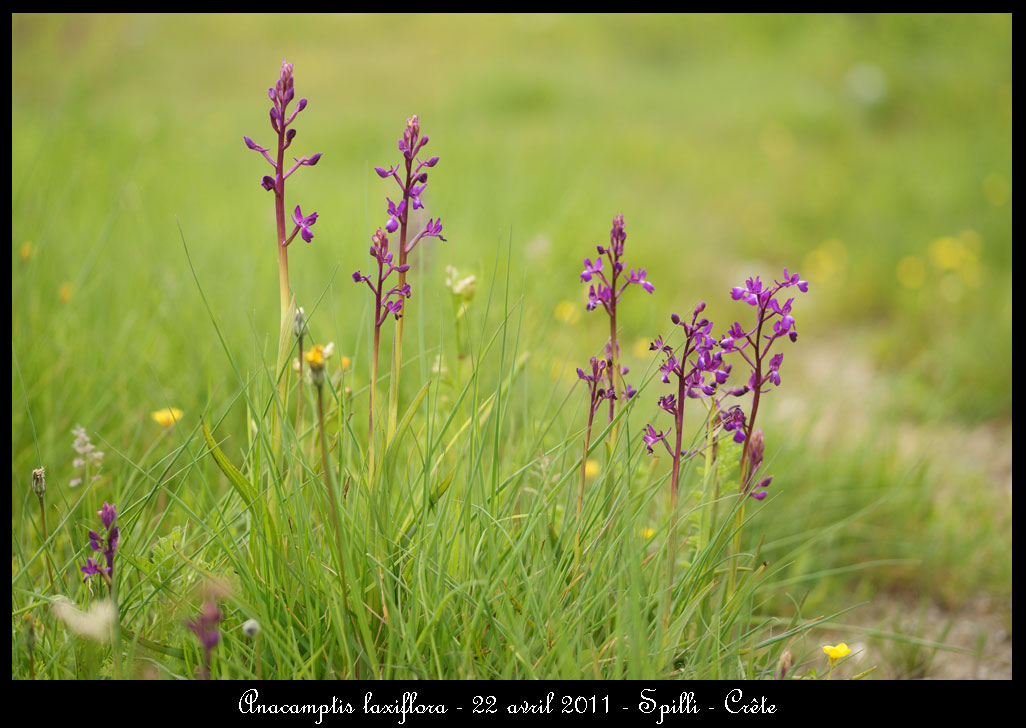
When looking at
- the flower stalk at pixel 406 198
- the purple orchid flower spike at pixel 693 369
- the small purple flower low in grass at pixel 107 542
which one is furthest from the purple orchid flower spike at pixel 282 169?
the purple orchid flower spike at pixel 693 369

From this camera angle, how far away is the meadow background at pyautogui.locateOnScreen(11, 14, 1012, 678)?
2.02 m

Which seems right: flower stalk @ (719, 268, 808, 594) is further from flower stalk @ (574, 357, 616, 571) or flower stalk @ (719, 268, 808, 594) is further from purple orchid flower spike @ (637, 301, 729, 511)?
flower stalk @ (574, 357, 616, 571)

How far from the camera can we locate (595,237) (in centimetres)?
413

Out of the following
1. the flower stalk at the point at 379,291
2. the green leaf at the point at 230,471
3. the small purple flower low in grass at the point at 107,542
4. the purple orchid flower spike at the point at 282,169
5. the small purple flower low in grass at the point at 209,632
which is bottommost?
the small purple flower low in grass at the point at 209,632

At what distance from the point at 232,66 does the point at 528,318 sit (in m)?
8.33

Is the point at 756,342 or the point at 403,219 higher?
the point at 403,219

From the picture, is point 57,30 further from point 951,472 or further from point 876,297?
point 951,472

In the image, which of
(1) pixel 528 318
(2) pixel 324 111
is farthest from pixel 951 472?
(2) pixel 324 111

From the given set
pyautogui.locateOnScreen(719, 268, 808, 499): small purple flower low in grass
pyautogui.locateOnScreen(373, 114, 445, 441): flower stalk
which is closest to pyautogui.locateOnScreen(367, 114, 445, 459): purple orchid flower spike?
pyautogui.locateOnScreen(373, 114, 445, 441): flower stalk

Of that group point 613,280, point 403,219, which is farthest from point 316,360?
point 613,280

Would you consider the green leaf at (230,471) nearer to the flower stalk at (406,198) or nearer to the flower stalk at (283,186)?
the flower stalk at (283,186)

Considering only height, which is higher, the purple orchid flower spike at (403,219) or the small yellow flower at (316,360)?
the purple orchid flower spike at (403,219)

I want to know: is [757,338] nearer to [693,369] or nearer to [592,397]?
[693,369]

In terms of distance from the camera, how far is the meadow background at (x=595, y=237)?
202 centimetres
